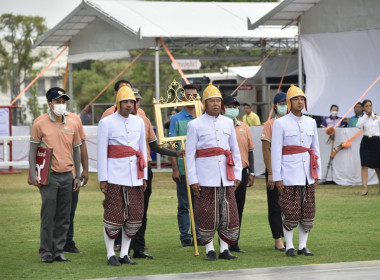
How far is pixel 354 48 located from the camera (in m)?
25.0

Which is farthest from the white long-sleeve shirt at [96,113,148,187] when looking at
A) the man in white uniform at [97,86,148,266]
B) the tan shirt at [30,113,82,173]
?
the tan shirt at [30,113,82,173]

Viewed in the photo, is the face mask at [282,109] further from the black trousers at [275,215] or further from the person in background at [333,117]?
the person in background at [333,117]

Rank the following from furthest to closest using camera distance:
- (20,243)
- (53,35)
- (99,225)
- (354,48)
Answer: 1. (53,35)
2. (354,48)
3. (99,225)
4. (20,243)

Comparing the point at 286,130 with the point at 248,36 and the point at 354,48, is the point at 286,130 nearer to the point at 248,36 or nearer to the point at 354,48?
the point at 354,48

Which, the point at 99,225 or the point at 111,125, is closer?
the point at 111,125

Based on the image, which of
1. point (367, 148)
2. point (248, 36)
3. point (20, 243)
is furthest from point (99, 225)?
point (248, 36)

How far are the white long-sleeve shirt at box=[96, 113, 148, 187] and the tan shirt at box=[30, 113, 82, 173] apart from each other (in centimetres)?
60

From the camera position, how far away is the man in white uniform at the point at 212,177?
11.4 m

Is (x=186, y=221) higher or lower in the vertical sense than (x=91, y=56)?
lower

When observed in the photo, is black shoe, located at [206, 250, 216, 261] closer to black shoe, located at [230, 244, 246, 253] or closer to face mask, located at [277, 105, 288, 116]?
black shoe, located at [230, 244, 246, 253]

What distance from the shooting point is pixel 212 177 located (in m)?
11.4

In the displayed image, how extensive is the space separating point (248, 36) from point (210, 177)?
20016mm

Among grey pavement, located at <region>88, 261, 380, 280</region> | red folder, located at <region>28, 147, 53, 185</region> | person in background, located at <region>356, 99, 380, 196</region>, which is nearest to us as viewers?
grey pavement, located at <region>88, 261, 380, 280</region>

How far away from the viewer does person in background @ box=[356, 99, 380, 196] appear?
801 inches
